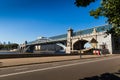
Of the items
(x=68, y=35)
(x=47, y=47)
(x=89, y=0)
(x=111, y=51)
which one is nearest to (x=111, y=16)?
(x=89, y=0)

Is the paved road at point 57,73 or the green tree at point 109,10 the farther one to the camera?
the paved road at point 57,73

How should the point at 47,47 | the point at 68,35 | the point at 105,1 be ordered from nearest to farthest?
1. the point at 105,1
2. the point at 68,35
3. the point at 47,47

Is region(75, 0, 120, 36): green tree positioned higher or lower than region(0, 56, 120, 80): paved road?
higher

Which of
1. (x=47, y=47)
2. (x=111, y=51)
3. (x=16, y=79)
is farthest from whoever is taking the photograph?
(x=47, y=47)

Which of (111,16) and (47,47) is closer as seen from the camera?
(111,16)

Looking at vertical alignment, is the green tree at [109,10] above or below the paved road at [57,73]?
above

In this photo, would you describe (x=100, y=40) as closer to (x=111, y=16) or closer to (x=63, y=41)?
(x=63, y=41)

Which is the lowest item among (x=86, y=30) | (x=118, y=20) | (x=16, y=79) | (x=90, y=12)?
(x=16, y=79)

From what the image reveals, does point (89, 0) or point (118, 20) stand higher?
point (89, 0)

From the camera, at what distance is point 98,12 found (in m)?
11.6

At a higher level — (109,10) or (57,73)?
(109,10)

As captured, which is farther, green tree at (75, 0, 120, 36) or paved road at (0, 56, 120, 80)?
paved road at (0, 56, 120, 80)

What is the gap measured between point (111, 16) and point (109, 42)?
7443 centimetres

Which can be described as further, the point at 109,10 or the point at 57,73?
the point at 57,73
